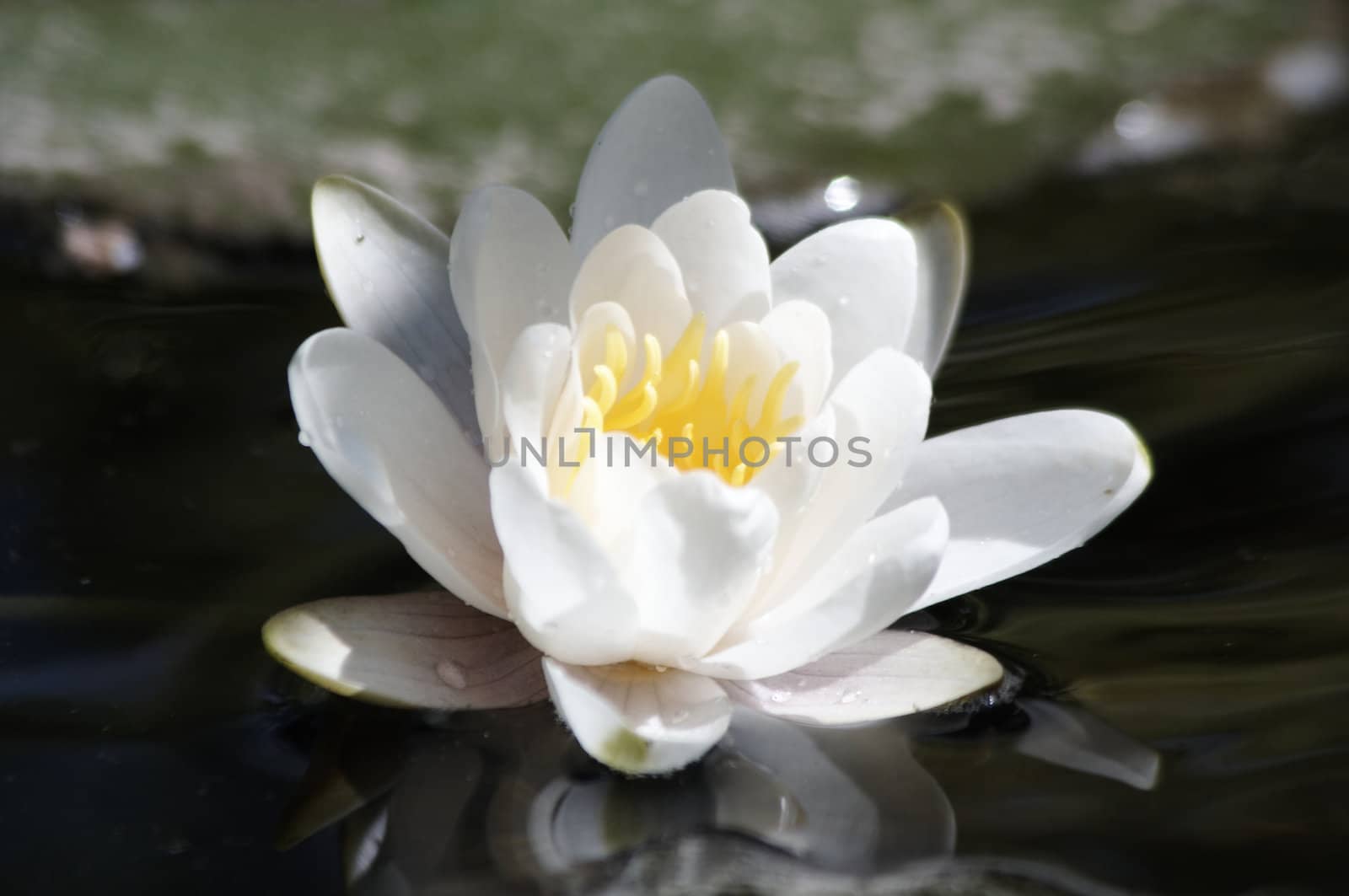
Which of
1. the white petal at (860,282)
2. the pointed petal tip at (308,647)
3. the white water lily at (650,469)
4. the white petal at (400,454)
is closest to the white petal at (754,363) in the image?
the white water lily at (650,469)

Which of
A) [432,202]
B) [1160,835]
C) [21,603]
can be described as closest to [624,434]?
[1160,835]

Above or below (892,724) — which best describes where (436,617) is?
below

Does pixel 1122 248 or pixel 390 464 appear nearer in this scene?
pixel 390 464

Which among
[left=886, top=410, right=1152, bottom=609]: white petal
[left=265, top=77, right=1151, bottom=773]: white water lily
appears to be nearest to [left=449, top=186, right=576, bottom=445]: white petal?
[left=265, top=77, right=1151, bottom=773]: white water lily

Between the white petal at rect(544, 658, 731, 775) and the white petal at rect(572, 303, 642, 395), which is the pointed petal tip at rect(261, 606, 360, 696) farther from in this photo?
the white petal at rect(572, 303, 642, 395)

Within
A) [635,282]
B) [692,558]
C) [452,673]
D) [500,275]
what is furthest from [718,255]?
[452,673]

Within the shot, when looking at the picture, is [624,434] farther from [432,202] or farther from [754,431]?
[432,202]
